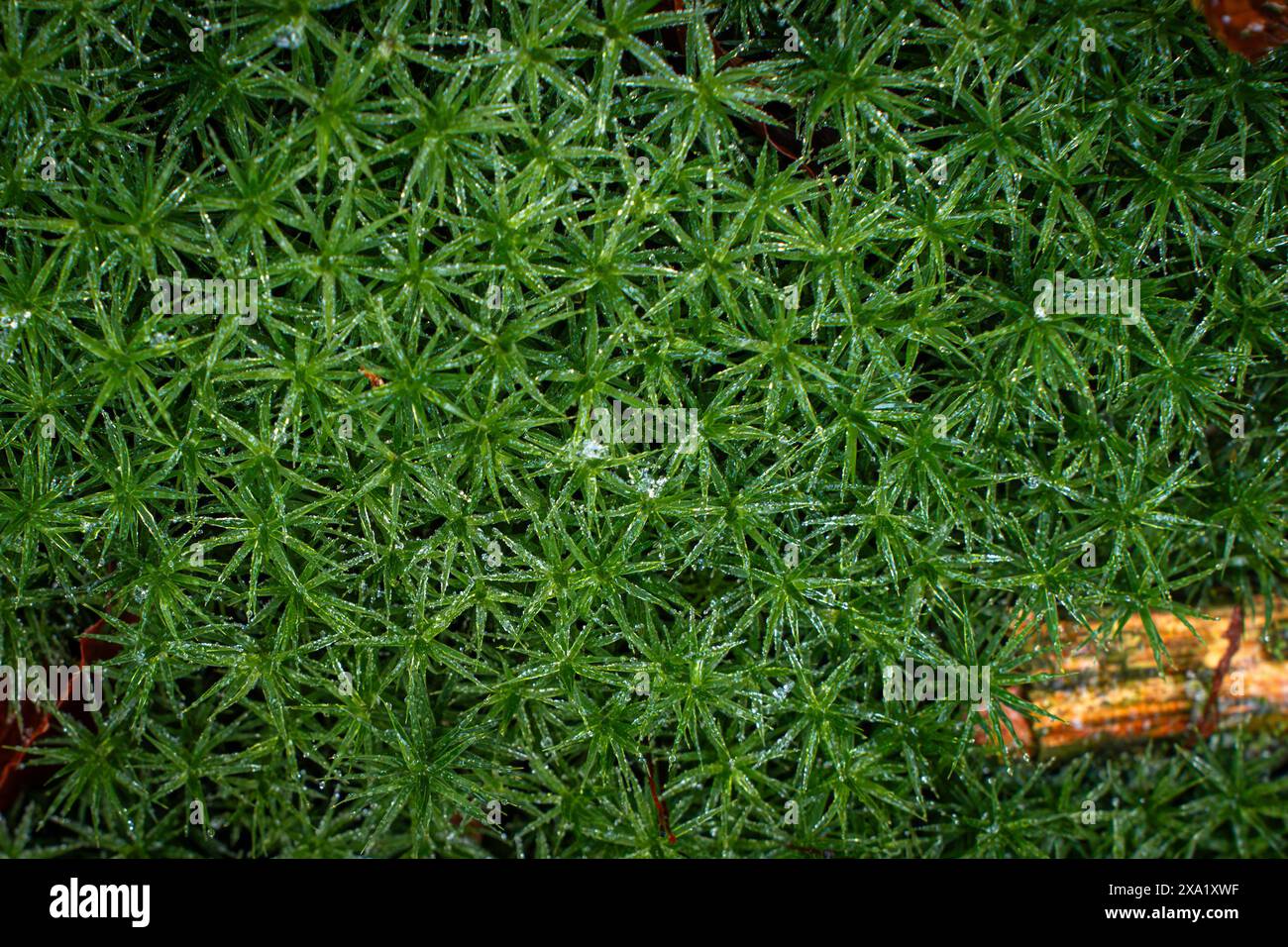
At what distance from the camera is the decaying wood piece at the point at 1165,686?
268cm

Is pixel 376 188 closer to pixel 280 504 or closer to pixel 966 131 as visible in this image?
pixel 280 504

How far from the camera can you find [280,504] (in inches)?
89.8

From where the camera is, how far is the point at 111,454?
2.36m

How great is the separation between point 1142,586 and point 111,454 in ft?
9.37

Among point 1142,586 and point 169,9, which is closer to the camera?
Answer: point 169,9

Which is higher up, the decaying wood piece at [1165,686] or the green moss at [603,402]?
the green moss at [603,402]

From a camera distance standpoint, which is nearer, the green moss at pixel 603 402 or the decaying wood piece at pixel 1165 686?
the green moss at pixel 603 402

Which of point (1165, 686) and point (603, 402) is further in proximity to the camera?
point (1165, 686)

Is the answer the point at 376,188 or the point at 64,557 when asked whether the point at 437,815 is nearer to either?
the point at 64,557

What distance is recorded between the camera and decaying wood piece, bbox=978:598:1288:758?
8.79 ft

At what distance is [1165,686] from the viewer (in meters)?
2.70

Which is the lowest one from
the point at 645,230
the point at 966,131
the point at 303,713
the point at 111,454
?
the point at 303,713
